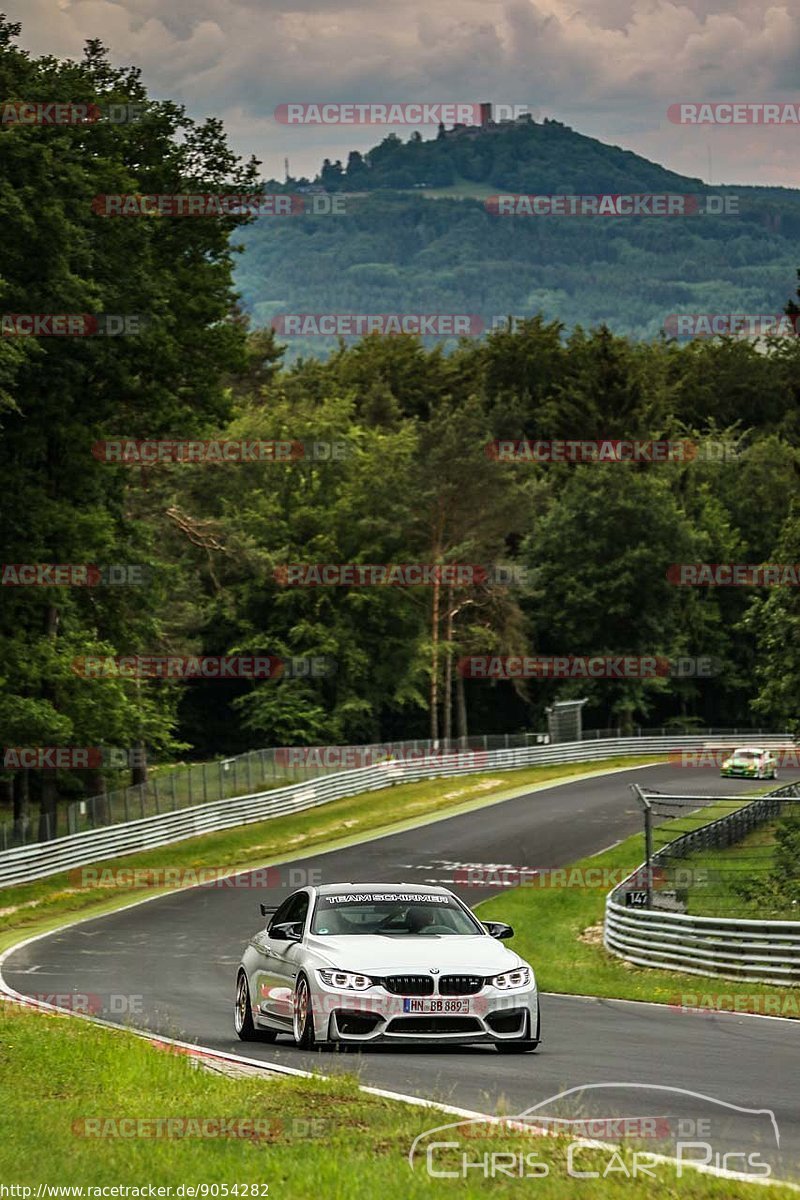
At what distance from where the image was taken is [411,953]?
1427 cm

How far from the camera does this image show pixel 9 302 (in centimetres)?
3775

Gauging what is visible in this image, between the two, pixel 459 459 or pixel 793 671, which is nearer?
pixel 793 671

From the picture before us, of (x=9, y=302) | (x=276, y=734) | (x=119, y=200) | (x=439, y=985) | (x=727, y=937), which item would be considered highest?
(x=119, y=200)

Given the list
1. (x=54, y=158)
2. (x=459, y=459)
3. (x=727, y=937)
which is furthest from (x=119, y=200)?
(x=459, y=459)

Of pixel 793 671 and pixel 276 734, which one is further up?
pixel 793 671

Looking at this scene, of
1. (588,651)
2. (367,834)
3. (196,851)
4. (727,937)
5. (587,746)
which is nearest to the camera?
(727,937)

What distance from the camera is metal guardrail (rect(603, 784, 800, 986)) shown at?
2261 cm

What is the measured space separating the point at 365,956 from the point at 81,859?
31.8 m

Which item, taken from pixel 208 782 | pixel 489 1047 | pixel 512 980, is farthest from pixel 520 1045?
pixel 208 782

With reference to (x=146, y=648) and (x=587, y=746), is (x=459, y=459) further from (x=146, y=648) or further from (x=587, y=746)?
(x=146, y=648)

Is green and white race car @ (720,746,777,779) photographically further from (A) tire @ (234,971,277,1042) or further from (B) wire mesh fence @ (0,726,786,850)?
(A) tire @ (234,971,277,1042)

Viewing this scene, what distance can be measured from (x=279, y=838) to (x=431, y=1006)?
37.7 metres

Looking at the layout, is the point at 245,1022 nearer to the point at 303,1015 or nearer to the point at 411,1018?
the point at 303,1015

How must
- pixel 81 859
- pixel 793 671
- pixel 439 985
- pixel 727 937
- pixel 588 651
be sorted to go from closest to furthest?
pixel 439 985 → pixel 727 937 → pixel 793 671 → pixel 81 859 → pixel 588 651
